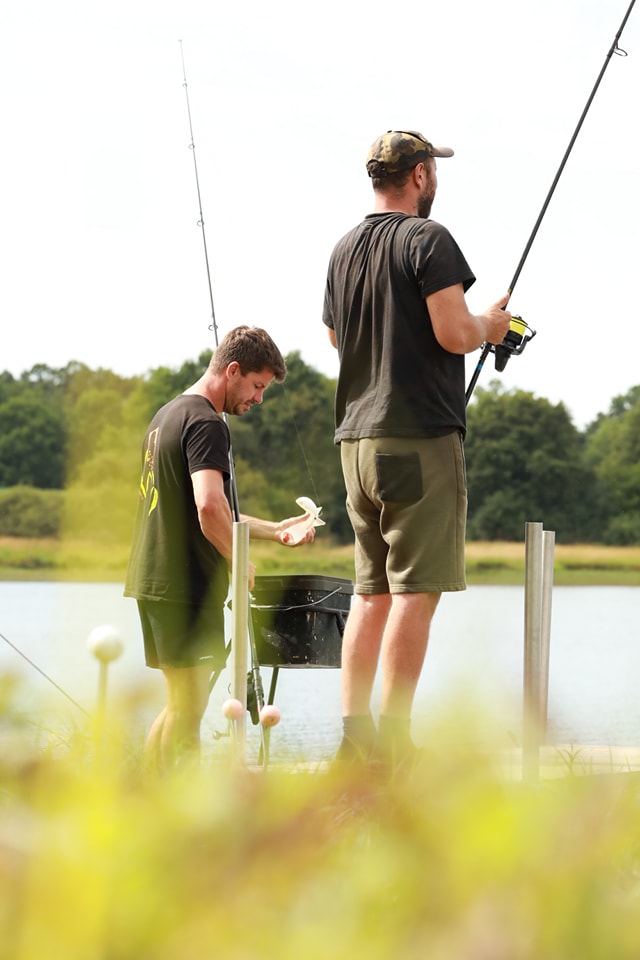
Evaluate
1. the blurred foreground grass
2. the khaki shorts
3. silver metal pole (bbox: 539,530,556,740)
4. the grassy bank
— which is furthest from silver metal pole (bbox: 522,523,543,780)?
the grassy bank

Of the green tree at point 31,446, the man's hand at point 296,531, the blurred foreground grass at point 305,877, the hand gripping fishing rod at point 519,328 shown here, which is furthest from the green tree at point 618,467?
the blurred foreground grass at point 305,877

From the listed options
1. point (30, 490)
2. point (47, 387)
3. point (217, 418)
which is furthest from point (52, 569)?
point (217, 418)

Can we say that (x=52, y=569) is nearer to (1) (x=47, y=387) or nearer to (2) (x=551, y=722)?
(1) (x=47, y=387)

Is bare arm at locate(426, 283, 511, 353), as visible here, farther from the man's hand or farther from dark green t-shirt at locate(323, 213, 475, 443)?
the man's hand

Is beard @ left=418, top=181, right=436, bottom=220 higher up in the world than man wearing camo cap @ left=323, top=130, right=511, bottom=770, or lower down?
higher up

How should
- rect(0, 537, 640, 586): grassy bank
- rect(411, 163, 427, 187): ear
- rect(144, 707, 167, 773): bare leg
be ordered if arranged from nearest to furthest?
rect(144, 707, 167, 773): bare leg → rect(411, 163, 427, 187): ear → rect(0, 537, 640, 586): grassy bank

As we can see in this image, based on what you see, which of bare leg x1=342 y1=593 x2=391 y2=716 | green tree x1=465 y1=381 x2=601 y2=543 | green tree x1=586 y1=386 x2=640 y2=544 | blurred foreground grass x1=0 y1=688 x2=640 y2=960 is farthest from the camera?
green tree x1=586 y1=386 x2=640 y2=544

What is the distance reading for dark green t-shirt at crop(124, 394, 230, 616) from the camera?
9.84ft

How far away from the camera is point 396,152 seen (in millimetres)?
2916

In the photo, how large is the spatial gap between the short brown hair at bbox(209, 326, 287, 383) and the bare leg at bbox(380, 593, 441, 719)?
2.42ft

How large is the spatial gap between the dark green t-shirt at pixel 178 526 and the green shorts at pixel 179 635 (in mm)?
25

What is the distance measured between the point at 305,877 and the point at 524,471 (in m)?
45.2

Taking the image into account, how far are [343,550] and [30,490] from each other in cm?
1172

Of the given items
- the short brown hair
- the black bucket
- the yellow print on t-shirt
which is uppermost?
the short brown hair
